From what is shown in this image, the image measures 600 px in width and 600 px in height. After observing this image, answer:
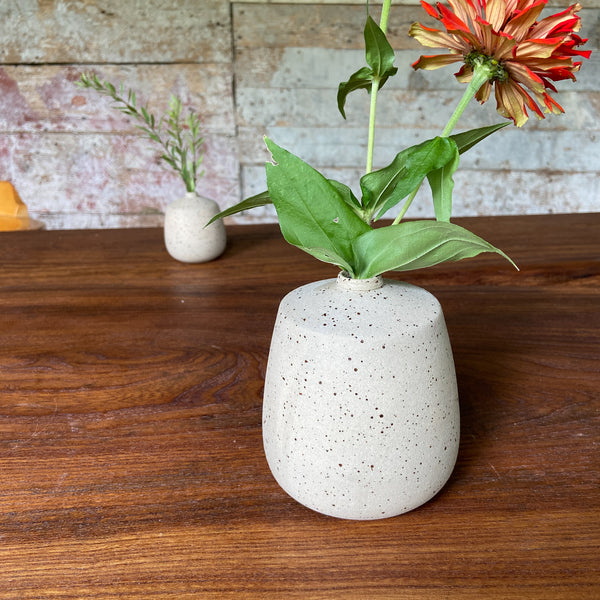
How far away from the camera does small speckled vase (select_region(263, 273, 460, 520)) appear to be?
416 millimetres

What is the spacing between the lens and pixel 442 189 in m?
0.41

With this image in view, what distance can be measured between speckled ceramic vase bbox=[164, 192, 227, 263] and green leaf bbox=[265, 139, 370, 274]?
66 centimetres

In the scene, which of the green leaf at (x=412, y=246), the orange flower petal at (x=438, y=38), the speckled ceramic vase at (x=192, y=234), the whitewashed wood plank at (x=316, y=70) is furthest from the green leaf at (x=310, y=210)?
the whitewashed wood plank at (x=316, y=70)

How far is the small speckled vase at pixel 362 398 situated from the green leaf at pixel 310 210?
0.13ft

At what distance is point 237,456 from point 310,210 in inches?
9.7

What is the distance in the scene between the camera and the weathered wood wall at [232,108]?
2492mm

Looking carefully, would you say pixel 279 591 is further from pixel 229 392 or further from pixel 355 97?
pixel 355 97

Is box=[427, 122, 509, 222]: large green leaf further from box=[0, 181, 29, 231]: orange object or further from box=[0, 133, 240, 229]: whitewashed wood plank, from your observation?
box=[0, 133, 240, 229]: whitewashed wood plank

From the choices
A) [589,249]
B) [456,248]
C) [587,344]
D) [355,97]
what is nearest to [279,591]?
[456,248]

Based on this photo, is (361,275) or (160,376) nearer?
(361,275)

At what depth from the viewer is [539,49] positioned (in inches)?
14.1

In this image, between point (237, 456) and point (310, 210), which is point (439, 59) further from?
point (237, 456)

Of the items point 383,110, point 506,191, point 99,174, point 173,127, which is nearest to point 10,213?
point 173,127

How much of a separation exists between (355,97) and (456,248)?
237 centimetres
